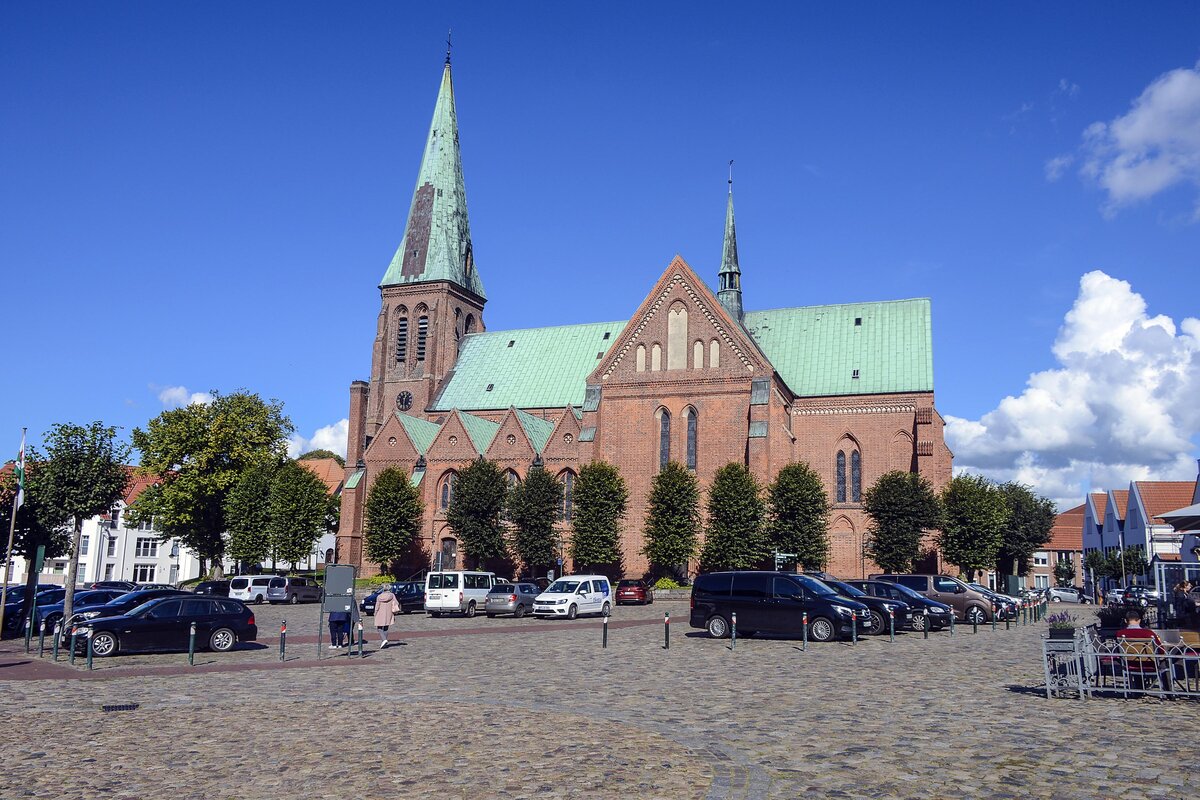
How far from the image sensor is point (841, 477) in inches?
2315

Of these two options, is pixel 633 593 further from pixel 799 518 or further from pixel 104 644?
pixel 104 644

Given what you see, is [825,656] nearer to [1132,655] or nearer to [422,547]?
[1132,655]

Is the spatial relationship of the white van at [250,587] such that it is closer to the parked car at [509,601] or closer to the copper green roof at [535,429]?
the parked car at [509,601]

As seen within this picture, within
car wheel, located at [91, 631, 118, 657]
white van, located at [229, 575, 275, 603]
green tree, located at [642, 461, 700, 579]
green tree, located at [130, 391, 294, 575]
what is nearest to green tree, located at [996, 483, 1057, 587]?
green tree, located at [642, 461, 700, 579]

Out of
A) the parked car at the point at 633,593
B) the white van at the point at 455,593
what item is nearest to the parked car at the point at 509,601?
the white van at the point at 455,593

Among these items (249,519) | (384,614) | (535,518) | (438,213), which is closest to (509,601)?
(384,614)

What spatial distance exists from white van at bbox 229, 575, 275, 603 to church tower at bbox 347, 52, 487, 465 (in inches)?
970

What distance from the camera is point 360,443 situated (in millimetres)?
74438

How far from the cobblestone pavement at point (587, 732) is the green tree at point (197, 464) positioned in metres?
45.4

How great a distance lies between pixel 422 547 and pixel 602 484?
1601 cm

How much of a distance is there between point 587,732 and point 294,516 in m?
52.8

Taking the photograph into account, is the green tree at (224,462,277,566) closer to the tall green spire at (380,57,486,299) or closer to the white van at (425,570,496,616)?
the tall green spire at (380,57,486,299)

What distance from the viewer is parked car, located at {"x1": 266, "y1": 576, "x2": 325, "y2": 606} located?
4994 centimetres

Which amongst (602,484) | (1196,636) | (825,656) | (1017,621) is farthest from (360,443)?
(1196,636)
